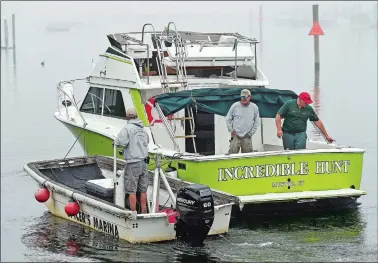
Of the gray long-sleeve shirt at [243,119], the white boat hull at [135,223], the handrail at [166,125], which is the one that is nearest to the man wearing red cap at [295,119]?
the gray long-sleeve shirt at [243,119]

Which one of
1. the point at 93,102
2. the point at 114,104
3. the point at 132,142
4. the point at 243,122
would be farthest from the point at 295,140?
the point at 93,102

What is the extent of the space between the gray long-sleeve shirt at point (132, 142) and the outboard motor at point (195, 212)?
1.06 metres

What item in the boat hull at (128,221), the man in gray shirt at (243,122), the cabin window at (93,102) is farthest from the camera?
the cabin window at (93,102)

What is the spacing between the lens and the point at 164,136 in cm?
1670

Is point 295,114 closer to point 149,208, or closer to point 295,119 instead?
point 295,119

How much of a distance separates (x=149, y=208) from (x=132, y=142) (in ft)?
4.00

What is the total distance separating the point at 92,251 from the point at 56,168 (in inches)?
138

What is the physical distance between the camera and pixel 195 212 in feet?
41.2

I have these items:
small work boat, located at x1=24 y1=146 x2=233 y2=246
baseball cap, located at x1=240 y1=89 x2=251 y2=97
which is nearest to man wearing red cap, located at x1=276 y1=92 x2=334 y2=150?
baseball cap, located at x1=240 y1=89 x2=251 y2=97

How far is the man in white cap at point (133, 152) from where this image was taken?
13477 millimetres

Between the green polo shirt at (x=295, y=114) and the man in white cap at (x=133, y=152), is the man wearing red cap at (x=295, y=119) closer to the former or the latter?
the green polo shirt at (x=295, y=114)

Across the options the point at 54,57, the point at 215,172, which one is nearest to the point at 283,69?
the point at 54,57

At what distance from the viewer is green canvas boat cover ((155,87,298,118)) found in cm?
1553

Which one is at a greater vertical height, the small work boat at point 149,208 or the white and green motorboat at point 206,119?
→ the white and green motorboat at point 206,119
